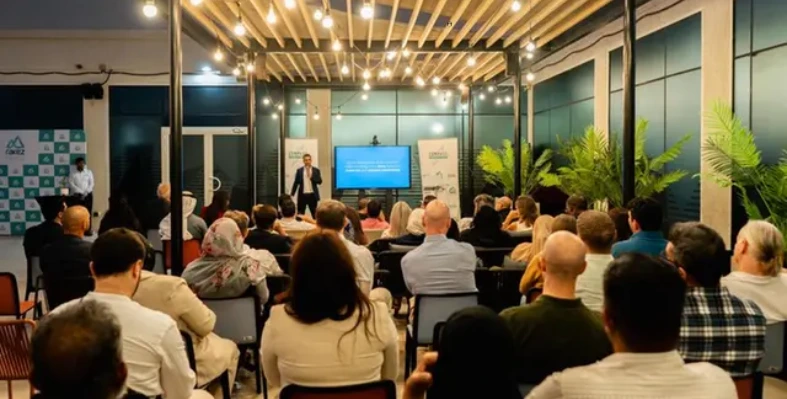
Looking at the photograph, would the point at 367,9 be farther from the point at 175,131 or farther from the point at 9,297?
the point at 9,297

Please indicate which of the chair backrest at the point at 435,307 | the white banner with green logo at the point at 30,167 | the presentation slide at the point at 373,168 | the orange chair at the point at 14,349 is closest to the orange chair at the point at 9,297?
the orange chair at the point at 14,349

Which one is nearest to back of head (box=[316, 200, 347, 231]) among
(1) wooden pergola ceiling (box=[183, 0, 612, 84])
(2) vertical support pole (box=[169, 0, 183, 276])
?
(2) vertical support pole (box=[169, 0, 183, 276])

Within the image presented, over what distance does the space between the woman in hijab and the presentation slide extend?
11.2 meters

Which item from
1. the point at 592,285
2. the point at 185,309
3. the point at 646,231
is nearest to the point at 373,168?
the point at 646,231

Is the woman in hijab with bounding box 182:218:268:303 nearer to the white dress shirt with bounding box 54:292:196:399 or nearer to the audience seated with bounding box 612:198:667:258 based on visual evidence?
the white dress shirt with bounding box 54:292:196:399

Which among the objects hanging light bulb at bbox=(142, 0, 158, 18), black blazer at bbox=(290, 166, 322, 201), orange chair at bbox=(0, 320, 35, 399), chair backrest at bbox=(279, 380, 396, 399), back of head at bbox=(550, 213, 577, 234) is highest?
hanging light bulb at bbox=(142, 0, 158, 18)

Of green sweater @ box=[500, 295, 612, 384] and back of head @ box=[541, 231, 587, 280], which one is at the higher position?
back of head @ box=[541, 231, 587, 280]

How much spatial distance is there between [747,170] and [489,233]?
2415 millimetres

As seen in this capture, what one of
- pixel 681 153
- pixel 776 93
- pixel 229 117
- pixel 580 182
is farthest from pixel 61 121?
pixel 776 93

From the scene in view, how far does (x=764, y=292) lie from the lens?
3.61m

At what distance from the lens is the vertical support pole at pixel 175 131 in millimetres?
5956

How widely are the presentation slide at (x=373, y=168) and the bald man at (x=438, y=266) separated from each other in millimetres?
10900

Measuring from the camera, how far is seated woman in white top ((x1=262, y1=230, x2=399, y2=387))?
2.61 meters

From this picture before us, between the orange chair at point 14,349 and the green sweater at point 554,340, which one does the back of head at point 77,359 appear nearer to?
the green sweater at point 554,340
